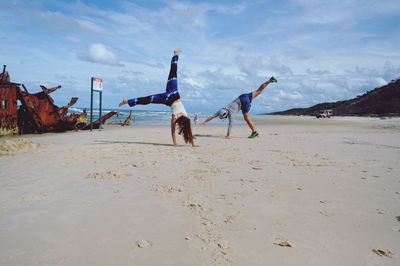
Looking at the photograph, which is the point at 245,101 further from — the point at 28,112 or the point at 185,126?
the point at 28,112

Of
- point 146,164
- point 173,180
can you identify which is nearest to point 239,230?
point 173,180

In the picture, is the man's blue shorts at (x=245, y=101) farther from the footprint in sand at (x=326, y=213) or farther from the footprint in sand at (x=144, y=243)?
the footprint in sand at (x=144, y=243)

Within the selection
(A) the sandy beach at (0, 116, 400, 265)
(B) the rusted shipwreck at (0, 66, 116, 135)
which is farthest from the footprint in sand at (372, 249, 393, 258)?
(B) the rusted shipwreck at (0, 66, 116, 135)

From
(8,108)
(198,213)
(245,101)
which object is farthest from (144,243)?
(8,108)

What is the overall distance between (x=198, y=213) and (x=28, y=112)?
12.5 meters

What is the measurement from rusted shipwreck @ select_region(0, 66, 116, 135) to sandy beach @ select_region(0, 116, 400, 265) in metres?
8.32

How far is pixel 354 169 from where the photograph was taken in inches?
206

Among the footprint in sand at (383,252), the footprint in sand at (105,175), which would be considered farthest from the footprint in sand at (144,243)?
the footprint in sand at (105,175)

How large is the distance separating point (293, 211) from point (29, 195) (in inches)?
105

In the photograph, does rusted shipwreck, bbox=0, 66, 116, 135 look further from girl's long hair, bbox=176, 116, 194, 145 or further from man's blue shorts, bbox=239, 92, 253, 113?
man's blue shorts, bbox=239, 92, 253, 113

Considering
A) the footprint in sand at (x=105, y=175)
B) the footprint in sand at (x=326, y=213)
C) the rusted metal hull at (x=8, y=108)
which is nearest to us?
the footprint in sand at (x=326, y=213)

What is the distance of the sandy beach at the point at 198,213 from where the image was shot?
7.57 feet

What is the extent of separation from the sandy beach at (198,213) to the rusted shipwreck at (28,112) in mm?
8323

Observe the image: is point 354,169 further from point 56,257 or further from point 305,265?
point 56,257
